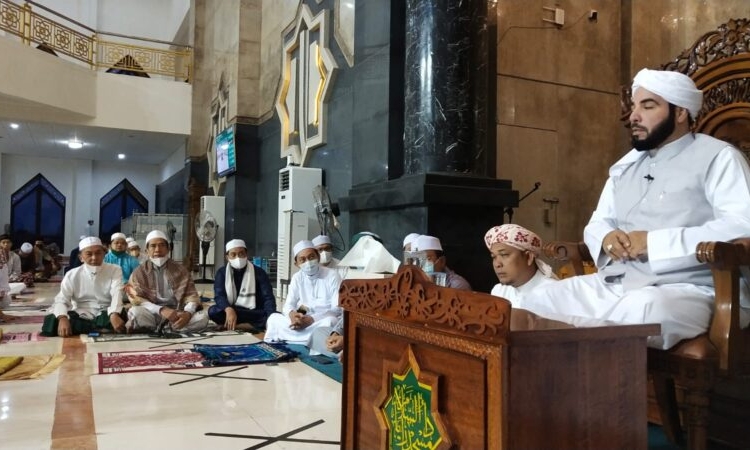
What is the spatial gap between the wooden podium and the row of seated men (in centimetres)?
31

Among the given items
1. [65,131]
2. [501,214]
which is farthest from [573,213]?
[65,131]

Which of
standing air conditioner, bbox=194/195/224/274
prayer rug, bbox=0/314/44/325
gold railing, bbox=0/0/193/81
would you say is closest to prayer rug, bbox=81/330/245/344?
prayer rug, bbox=0/314/44/325

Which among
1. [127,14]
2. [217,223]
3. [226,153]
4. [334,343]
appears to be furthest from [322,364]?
[127,14]

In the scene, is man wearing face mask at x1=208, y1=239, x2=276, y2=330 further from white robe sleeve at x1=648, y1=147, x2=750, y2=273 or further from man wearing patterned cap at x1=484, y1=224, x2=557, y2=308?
white robe sleeve at x1=648, y1=147, x2=750, y2=273

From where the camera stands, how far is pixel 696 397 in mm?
1704

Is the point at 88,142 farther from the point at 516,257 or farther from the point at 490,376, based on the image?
the point at 490,376

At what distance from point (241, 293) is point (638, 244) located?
4515 millimetres

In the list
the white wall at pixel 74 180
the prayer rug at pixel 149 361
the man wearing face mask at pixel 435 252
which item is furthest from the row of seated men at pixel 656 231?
the white wall at pixel 74 180

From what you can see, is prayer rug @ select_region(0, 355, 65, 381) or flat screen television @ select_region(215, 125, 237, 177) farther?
flat screen television @ select_region(215, 125, 237, 177)

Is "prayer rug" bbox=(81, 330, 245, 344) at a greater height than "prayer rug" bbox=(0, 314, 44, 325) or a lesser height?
greater

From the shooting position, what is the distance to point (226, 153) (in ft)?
36.9

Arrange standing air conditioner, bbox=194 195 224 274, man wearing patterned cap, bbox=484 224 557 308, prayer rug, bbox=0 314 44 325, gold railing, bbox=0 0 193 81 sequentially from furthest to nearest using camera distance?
standing air conditioner, bbox=194 195 224 274 < gold railing, bbox=0 0 193 81 < prayer rug, bbox=0 314 44 325 < man wearing patterned cap, bbox=484 224 557 308

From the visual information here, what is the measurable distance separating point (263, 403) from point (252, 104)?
8.86 m

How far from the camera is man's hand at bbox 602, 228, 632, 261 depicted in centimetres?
208
